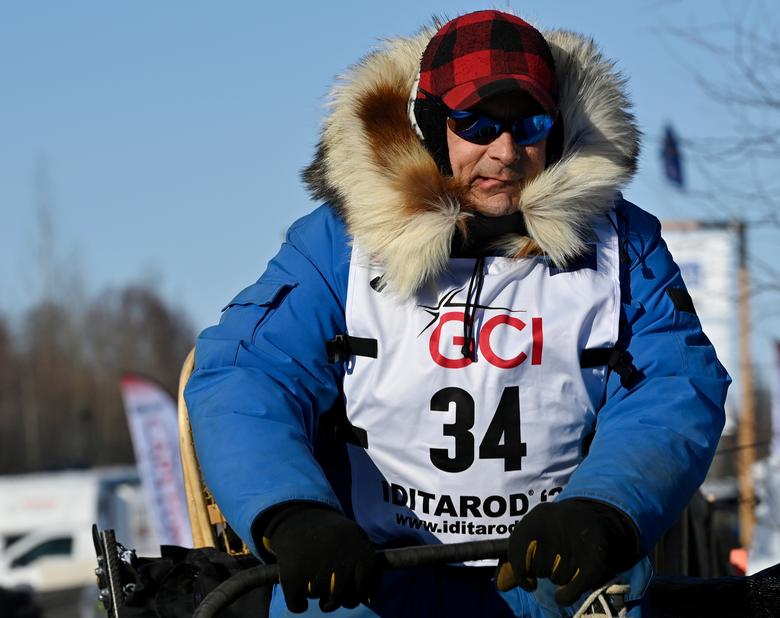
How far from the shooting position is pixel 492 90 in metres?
3.03

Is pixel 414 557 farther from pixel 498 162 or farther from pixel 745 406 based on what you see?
pixel 745 406

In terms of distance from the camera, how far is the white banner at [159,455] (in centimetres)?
1345

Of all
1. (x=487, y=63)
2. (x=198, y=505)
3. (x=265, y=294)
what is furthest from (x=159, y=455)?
(x=487, y=63)

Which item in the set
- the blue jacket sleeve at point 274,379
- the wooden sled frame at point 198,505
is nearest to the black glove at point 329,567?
the blue jacket sleeve at point 274,379

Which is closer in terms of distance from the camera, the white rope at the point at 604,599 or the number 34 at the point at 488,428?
the white rope at the point at 604,599

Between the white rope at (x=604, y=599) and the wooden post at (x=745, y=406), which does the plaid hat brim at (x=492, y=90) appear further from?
the wooden post at (x=745, y=406)

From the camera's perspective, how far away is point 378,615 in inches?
117

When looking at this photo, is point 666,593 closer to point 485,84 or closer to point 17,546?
point 485,84

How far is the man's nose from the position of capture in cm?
308

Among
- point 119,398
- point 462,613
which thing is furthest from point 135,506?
point 119,398

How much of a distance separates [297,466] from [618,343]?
872mm

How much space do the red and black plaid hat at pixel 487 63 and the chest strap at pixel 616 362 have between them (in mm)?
571

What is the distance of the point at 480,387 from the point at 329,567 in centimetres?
80

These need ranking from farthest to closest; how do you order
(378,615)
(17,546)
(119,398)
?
(119,398) < (17,546) < (378,615)
